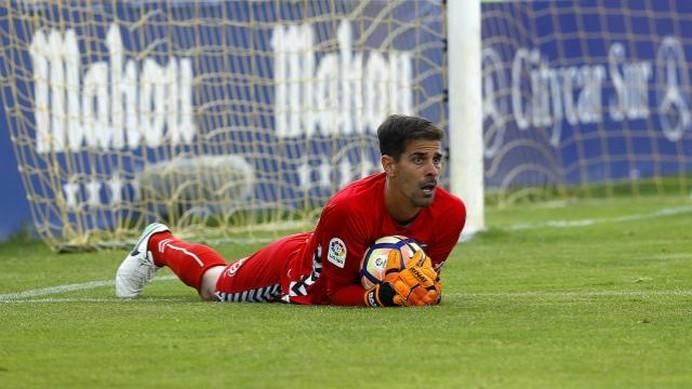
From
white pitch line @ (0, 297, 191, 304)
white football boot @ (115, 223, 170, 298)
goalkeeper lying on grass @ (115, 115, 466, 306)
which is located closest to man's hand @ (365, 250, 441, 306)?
goalkeeper lying on grass @ (115, 115, 466, 306)

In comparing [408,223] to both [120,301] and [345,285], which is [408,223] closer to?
[345,285]

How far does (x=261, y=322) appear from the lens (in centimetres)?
613

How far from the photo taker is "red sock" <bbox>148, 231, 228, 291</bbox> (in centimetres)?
747

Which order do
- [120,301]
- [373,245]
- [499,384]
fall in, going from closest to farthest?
[499,384]
[373,245]
[120,301]

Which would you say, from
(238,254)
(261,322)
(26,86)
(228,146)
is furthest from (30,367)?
(228,146)

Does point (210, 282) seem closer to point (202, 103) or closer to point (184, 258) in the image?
point (184, 258)

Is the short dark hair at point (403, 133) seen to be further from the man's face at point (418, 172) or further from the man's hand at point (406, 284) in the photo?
the man's hand at point (406, 284)

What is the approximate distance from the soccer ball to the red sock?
41.7 inches

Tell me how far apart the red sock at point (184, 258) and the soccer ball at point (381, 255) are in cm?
106

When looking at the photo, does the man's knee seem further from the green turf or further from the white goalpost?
the white goalpost

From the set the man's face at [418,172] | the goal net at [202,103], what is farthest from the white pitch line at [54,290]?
the goal net at [202,103]

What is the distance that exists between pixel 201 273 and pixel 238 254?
326 centimetres

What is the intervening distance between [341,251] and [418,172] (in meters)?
0.47

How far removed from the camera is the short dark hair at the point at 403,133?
6595 mm
